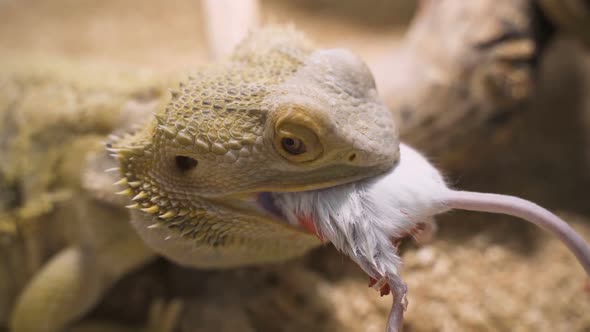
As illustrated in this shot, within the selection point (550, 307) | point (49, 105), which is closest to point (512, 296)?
point (550, 307)

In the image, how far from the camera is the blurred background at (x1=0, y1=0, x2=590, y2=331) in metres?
2.11

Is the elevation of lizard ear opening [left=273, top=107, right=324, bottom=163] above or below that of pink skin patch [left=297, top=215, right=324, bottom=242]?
above

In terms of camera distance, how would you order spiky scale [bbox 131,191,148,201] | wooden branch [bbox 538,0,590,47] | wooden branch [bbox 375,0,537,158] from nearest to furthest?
spiky scale [bbox 131,191,148,201] → wooden branch [bbox 375,0,537,158] → wooden branch [bbox 538,0,590,47]

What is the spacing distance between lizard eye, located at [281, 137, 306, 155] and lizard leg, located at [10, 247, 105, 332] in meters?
1.27

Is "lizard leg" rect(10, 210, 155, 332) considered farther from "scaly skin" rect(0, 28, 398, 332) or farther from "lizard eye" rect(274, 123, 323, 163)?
"lizard eye" rect(274, 123, 323, 163)

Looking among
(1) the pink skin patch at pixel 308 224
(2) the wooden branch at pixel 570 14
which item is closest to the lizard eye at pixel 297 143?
(1) the pink skin patch at pixel 308 224

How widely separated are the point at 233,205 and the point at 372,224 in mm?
429

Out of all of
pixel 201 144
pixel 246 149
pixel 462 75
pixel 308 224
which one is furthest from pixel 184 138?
pixel 462 75

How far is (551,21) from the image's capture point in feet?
8.78

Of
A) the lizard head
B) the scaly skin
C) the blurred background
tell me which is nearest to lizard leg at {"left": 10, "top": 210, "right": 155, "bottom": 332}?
the scaly skin

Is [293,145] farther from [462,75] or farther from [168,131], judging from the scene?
[462,75]

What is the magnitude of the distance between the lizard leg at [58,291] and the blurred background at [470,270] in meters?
0.39

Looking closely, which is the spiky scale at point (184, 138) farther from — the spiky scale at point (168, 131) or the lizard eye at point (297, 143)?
the lizard eye at point (297, 143)

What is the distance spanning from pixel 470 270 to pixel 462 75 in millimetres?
924
